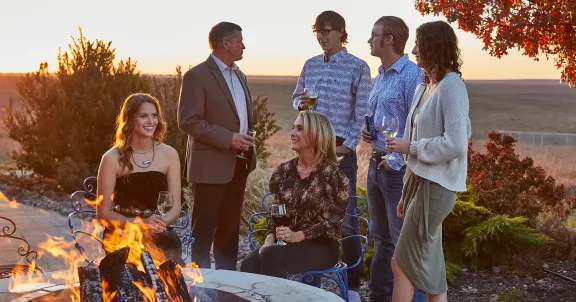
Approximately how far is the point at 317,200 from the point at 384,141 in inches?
23.8

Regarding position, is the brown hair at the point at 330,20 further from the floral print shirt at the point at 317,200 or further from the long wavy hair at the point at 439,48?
the long wavy hair at the point at 439,48

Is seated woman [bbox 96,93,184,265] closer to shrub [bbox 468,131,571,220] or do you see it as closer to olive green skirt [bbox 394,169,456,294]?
olive green skirt [bbox 394,169,456,294]

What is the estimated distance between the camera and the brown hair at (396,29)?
482cm

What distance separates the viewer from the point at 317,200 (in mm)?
4402

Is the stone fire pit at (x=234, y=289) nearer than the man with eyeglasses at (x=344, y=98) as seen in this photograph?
Yes

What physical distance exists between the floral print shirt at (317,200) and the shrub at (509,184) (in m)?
3.31

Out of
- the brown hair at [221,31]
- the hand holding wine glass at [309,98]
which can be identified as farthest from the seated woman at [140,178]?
the hand holding wine glass at [309,98]

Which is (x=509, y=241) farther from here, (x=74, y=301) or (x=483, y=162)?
(x=74, y=301)

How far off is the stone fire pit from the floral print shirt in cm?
59

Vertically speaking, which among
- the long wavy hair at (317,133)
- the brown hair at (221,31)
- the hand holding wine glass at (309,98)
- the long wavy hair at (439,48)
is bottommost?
the long wavy hair at (317,133)

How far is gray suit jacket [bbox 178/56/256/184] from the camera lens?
4957 millimetres

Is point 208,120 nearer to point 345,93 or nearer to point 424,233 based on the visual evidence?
point 345,93

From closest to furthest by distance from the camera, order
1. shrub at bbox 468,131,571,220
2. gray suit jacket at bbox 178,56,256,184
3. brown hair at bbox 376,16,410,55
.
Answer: brown hair at bbox 376,16,410,55, gray suit jacket at bbox 178,56,256,184, shrub at bbox 468,131,571,220

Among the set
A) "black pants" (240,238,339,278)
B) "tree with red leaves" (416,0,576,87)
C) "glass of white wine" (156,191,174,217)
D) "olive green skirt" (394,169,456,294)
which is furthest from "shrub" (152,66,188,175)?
"olive green skirt" (394,169,456,294)
